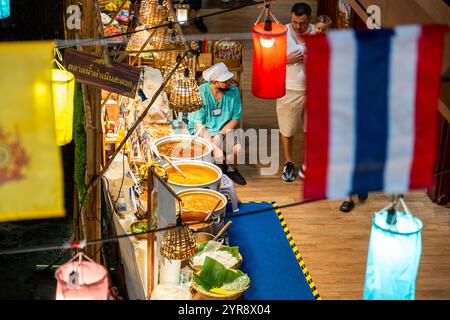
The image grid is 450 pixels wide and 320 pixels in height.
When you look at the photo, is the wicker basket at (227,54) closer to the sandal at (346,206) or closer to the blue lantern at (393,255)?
the sandal at (346,206)

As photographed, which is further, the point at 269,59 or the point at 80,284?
the point at 269,59

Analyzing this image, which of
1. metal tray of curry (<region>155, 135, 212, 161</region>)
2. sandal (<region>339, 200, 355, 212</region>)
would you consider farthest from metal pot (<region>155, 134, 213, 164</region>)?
sandal (<region>339, 200, 355, 212</region>)

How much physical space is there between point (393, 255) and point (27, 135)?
228 cm

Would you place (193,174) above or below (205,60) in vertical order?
below

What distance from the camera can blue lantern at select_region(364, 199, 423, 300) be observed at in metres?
4.81

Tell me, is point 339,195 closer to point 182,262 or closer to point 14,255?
point 182,262

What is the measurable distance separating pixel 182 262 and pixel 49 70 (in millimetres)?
3273

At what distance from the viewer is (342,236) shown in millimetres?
9930

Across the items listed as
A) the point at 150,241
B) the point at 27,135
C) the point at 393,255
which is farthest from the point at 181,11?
the point at 393,255

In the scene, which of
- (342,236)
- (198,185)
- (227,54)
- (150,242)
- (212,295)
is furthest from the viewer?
(227,54)

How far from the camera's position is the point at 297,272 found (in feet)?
29.0

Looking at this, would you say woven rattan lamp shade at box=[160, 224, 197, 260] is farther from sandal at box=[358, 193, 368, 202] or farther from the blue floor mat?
sandal at box=[358, 193, 368, 202]

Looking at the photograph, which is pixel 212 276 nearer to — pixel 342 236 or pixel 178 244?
pixel 178 244
